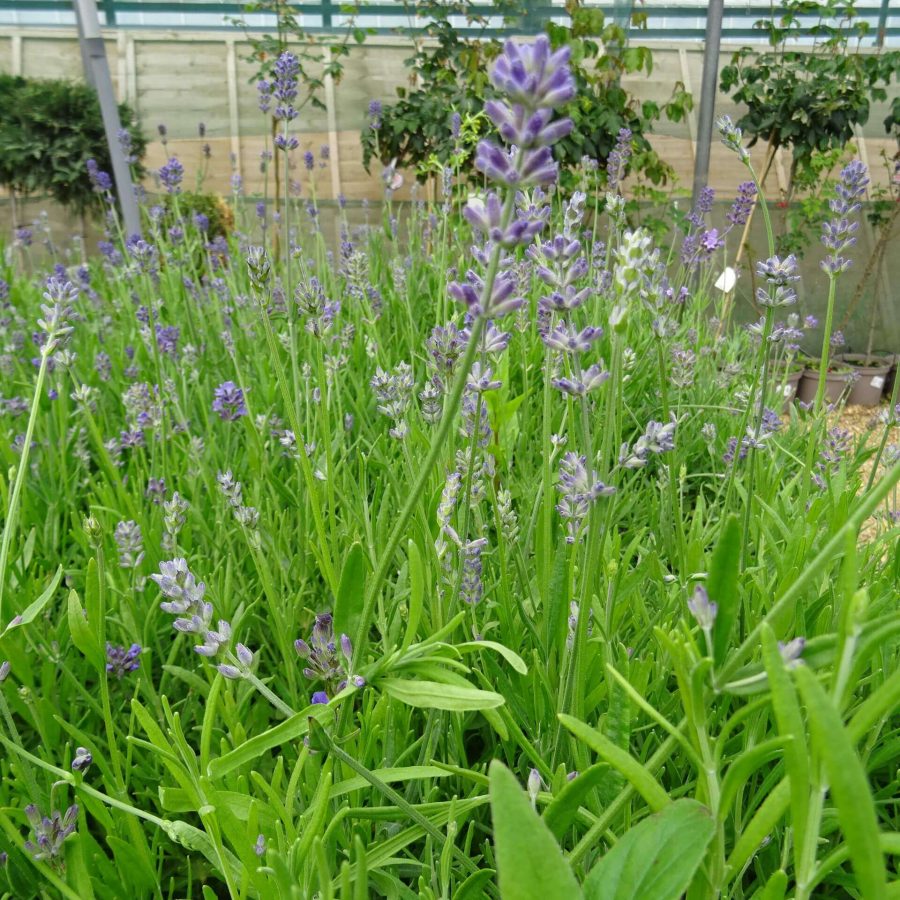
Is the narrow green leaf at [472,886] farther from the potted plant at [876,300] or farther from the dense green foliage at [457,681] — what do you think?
the potted plant at [876,300]

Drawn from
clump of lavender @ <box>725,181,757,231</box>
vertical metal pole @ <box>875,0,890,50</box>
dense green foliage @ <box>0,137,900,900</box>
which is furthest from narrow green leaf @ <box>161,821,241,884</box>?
vertical metal pole @ <box>875,0,890,50</box>

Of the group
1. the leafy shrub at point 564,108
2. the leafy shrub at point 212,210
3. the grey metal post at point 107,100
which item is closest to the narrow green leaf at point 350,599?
the grey metal post at point 107,100

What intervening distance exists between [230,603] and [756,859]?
66 centimetres

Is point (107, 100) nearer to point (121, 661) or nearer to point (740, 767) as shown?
point (121, 661)

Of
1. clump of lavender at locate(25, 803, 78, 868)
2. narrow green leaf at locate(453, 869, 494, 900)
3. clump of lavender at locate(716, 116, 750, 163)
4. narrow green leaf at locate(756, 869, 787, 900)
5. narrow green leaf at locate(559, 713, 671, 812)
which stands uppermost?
clump of lavender at locate(716, 116, 750, 163)

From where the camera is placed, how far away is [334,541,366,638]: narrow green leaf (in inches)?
20.0

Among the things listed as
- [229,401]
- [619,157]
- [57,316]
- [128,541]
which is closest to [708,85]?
[619,157]

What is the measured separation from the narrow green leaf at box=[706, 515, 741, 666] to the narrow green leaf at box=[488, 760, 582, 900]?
0.40ft

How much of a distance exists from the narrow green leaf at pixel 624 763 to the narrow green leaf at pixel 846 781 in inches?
3.8

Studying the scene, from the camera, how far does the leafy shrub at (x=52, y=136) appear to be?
17.1 ft

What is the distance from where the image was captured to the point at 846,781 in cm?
31

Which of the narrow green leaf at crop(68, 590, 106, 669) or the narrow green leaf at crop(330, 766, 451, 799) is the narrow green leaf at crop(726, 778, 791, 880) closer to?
the narrow green leaf at crop(330, 766, 451, 799)

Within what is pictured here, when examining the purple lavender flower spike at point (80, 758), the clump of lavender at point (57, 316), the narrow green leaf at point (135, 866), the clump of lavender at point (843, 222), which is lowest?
the narrow green leaf at point (135, 866)

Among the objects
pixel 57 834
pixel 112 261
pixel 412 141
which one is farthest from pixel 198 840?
pixel 412 141
